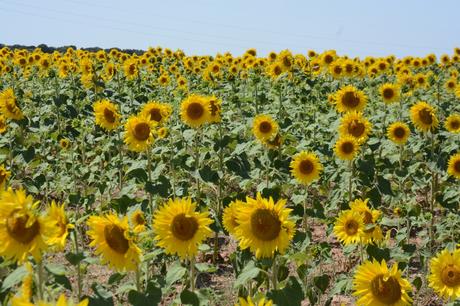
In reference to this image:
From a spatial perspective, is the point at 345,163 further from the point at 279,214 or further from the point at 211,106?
the point at 279,214

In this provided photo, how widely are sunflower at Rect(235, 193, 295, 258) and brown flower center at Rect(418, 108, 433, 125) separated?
3734mm

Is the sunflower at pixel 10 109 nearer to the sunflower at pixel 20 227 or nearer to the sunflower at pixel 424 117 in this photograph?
the sunflower at pixel 20 227

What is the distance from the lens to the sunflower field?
9.91 feet

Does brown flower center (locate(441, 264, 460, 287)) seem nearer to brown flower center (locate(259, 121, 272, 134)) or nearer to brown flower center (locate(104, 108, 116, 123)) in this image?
brown flower center (locate(259, 121, 272, 134))

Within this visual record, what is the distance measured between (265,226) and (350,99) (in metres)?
3.95

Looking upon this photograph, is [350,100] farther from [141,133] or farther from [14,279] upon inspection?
[14,279]

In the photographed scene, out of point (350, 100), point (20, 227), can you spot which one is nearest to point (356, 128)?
point (350, 100)

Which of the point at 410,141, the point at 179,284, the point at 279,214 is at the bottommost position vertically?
the point at 179,284

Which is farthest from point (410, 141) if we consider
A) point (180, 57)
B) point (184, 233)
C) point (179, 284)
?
point (180, 57)

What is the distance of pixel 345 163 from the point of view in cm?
605

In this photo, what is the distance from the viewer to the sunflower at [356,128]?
582cm

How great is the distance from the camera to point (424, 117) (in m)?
6.25

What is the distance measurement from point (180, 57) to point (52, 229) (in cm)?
1630

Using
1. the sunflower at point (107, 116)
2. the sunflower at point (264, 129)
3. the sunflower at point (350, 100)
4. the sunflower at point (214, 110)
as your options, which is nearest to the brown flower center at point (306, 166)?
the sunflower at point (264, 129)
